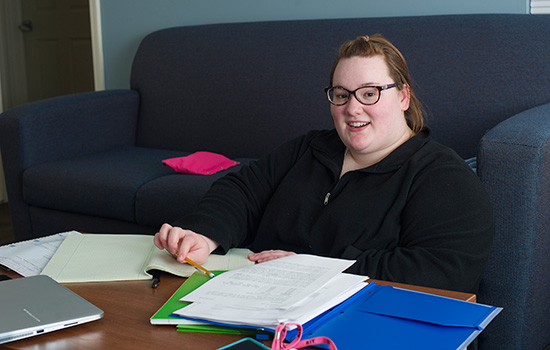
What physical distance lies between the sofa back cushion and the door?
1.66m

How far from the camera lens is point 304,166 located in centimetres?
149

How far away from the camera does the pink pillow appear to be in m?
2.35

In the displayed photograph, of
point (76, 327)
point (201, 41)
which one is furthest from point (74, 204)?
point (76, 327)

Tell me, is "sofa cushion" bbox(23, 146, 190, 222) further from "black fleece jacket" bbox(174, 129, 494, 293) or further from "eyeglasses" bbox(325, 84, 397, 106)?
"eyeglasses" bbox(325, 84, 397, 106)

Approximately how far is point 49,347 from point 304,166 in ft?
2.57

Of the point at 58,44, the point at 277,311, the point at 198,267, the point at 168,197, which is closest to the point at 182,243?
the point at 198,267

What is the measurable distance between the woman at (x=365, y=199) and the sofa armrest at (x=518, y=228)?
0.66ft

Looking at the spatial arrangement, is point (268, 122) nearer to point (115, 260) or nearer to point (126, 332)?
point (115, 260)

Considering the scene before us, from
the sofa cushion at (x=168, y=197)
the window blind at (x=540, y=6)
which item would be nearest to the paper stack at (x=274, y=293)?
the sofa cushion at (x=168, y=197)

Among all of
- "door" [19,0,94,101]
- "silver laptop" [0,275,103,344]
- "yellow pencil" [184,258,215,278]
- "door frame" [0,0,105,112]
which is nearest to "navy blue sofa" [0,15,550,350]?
"yellow pencil" [184,258,215,278]

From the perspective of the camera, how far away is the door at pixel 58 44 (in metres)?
4.57

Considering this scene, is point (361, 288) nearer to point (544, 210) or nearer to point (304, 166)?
point (304, 166)

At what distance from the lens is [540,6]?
2.29 meters

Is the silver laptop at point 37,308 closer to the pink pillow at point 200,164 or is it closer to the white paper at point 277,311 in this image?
the white paper at point 277,311
